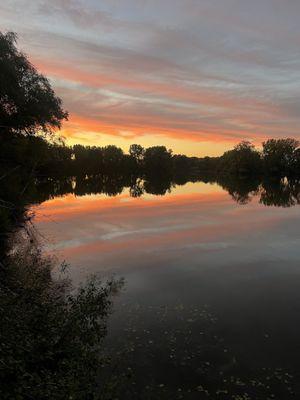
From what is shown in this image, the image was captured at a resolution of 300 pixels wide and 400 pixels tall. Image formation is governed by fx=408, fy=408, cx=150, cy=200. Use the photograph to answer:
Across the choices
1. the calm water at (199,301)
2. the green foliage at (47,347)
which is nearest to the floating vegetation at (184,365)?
the calm water at (199,301)

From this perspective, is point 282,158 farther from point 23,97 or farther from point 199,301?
point 199,301

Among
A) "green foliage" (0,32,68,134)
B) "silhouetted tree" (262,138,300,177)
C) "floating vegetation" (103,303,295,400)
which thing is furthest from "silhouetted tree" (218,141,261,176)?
"floating vegetation" (103,303,295,400)

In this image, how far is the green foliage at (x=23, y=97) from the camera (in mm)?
36938

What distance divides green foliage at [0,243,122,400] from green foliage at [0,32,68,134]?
76.3ft

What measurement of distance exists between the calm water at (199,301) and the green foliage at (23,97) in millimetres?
11240

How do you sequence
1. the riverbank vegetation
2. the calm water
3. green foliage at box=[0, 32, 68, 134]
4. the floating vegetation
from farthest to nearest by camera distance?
green foliage at box=[0, 32, 68, 134], the calm water, the floating vegetation, the riverbank vegetation

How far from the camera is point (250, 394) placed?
1295 centimetres

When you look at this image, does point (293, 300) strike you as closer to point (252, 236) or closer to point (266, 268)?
point (266, 268)

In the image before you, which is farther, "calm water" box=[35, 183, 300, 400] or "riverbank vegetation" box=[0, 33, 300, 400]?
"calm water" box=[35, 183, 300, 400]

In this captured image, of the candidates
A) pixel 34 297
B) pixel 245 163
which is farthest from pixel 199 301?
pixel 245 163

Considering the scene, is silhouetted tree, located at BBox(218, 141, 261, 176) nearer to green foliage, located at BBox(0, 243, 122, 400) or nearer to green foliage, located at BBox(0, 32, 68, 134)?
green foliage, located at BBox(0, 32, 68, 134)

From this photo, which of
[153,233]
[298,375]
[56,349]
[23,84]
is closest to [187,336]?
[298,375]

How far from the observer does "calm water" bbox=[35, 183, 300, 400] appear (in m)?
14.0

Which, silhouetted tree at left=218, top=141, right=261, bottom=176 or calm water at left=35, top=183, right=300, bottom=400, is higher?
silhouetted tree at left=218, top=141, right=261, bottom=176
